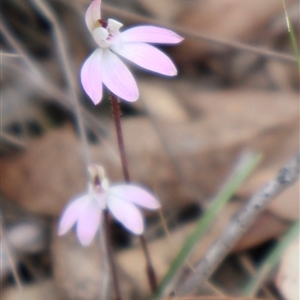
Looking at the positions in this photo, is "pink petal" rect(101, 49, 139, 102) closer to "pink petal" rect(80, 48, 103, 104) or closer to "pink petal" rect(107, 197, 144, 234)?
"pink petal" rect(80, 48, 103, 104)

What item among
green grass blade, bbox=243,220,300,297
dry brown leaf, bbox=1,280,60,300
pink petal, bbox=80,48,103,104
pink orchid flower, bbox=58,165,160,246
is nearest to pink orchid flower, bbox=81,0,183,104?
pink petal, bbox=80,48,103,104

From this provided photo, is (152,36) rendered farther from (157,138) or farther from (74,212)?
(157,138)

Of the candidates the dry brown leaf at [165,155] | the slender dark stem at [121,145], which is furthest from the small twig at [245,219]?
the dry brown leaf at [165,155]

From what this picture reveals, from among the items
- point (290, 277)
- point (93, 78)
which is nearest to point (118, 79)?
point (93, 78)

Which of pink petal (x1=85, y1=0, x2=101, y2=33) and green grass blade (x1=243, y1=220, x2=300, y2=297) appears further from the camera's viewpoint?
green grass blade (x1=243, y1=220, x2=300, y2=297)

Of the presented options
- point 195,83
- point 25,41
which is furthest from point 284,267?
point 25,41

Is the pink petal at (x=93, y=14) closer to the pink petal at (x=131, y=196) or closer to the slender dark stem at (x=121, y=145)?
the slender dark stem at (x=121, y=145)
